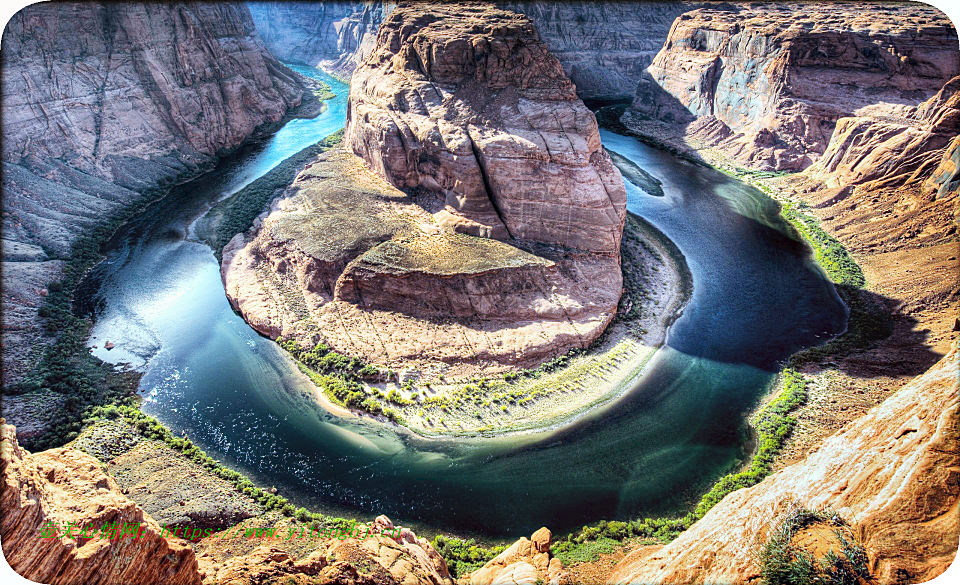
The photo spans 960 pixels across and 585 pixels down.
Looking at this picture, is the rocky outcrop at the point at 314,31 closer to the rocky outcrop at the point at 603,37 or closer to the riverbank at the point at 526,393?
the rocky outcrop at the point at 603,37

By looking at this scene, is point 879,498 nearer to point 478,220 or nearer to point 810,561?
point 810,561

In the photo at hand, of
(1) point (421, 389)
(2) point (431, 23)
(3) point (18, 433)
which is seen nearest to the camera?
(3) point (18, 433)

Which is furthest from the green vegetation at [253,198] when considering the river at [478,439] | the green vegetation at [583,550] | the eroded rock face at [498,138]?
the green vegetation at [583,550]

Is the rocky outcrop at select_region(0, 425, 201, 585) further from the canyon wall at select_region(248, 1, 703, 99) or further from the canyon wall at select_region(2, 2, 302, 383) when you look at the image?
the canyon wall at select_region(248, 1, 703, 99)

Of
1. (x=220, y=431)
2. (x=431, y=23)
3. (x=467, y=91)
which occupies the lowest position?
(x=220, y=431)

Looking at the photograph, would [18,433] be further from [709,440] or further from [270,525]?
[709,440]

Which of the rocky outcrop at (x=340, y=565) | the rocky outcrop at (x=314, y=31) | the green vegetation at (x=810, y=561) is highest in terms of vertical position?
the rocky outcrop at (x=314, y=31)

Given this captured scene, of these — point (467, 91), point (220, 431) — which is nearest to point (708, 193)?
point (467, 91)

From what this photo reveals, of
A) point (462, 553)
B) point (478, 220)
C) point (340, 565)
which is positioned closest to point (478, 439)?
point (462, 553)
